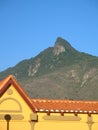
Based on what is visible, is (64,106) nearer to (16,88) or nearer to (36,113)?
(36,113)

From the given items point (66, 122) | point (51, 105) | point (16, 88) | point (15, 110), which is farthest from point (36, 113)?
point (66, 122)

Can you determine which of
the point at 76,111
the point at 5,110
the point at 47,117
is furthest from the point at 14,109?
the point at 76,111

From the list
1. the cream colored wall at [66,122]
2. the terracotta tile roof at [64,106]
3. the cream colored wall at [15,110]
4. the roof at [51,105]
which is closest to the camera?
the cream colored wall at [15,110]

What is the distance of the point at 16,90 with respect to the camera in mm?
35406

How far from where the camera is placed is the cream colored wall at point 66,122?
3600 cm

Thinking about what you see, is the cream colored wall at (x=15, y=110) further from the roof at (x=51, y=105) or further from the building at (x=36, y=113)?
the roof at (x=51, y=105)

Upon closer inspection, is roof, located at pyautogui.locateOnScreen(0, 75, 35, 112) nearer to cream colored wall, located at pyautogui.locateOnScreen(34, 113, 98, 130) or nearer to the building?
the building

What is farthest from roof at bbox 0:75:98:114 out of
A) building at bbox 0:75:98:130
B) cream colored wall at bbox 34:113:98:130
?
cream colored wall at bbox 34:113:98:130

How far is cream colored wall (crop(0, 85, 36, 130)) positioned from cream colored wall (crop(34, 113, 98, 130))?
3.18 ft

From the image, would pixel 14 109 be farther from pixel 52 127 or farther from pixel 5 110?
pixel 52 127

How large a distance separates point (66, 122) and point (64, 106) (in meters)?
1.49

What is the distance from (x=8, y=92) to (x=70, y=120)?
5.99m

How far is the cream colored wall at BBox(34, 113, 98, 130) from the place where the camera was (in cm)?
3600

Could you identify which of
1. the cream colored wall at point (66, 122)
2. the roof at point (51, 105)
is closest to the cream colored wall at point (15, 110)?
the roof at point (51, 105)
